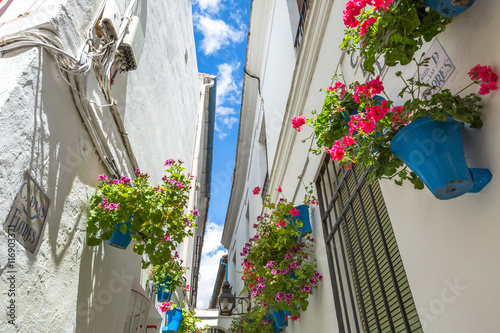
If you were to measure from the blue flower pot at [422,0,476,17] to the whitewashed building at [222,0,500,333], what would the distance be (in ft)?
0.35

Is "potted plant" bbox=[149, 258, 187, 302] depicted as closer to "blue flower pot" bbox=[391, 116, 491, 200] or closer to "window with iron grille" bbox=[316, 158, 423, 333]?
"window with iron grille" bbox=[316, 158, 423, 333]

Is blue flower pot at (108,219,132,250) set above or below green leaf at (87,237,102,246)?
above

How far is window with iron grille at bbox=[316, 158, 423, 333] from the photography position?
233cm

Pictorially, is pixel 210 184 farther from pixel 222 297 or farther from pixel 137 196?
pixel 137 196

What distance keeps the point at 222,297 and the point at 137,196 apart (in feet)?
15.2

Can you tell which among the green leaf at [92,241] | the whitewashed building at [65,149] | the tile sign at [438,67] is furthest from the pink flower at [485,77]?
the green leaf at [92,241]

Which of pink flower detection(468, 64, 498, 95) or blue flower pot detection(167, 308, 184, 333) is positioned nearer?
pink flower detection(468, 64, 498, 95)

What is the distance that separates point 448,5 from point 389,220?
56.8 inches

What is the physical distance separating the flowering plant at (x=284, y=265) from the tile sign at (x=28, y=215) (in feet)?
7.44

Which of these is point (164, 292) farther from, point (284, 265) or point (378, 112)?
point (378, 112)

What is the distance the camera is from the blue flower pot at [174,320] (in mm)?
6152

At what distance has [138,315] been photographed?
5.20 m

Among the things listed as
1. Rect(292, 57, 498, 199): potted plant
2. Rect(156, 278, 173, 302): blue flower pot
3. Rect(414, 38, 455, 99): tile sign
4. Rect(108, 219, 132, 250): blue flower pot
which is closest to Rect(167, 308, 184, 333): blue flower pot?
Rect(156, 278, 173, 302): blue flower pot

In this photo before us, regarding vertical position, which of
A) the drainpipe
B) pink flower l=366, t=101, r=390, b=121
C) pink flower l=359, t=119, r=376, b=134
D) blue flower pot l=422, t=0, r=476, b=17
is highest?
the drainpipe
